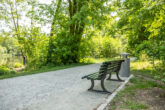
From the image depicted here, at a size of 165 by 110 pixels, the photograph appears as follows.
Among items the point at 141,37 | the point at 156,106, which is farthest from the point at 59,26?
the point at 156,106

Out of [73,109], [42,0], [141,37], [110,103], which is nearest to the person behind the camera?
[73,109]

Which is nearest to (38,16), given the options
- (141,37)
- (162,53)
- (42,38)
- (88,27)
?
(42,38)

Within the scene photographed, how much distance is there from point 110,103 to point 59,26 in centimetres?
1023

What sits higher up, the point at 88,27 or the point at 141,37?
the point at 88,27

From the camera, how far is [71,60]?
1295cm

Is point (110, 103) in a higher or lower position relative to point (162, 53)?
lower

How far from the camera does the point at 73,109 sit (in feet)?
10.4

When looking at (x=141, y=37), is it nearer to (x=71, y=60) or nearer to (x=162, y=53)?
(x=71, y=60)

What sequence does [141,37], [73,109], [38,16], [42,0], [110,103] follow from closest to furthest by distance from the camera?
1. [73,109]
2. [110,103]
3. [38,16]
4. [42,0]
5. [141,37]

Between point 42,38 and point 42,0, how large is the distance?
151 inches

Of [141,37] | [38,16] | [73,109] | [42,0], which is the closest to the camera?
[73,109]

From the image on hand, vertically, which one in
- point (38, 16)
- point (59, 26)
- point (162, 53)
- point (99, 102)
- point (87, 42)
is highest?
point (38, 16)

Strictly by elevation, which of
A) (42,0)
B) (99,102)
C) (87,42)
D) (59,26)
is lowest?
(99,102)

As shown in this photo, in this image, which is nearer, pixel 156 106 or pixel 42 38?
pixel 156 106
